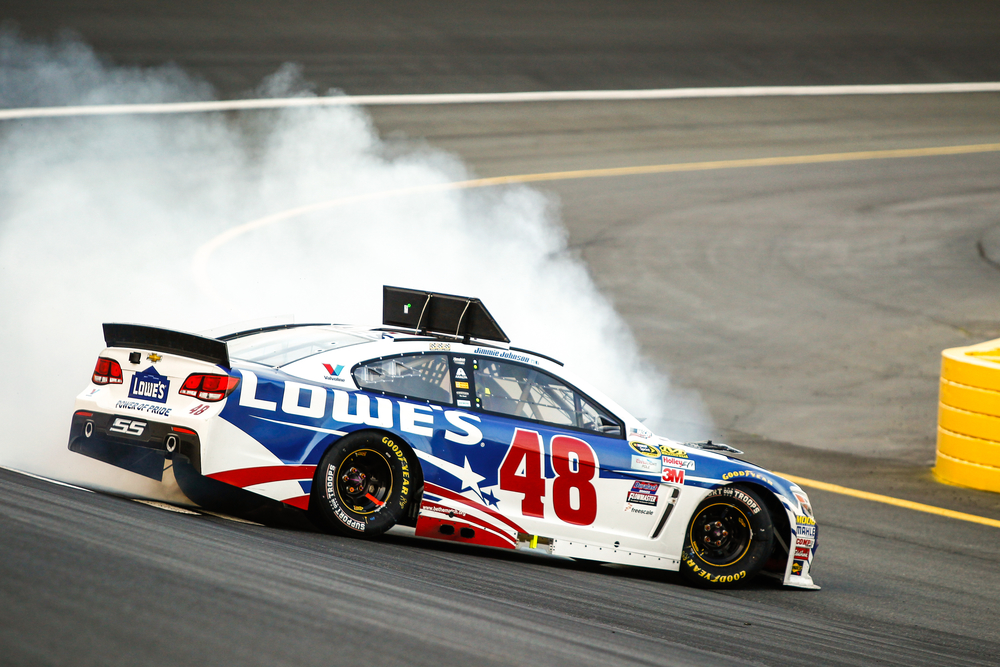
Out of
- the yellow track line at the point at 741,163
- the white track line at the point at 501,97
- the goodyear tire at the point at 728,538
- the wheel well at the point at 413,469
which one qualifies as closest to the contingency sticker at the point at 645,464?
the goodyear tire at the point at 728,538

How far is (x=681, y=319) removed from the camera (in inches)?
635

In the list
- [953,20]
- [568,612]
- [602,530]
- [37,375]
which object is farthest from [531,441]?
[953,20]

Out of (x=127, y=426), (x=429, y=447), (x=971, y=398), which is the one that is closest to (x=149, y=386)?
(x=127, y=426)

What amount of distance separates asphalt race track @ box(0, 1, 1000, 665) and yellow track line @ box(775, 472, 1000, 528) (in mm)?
185

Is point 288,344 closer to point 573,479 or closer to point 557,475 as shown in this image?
point 557,475

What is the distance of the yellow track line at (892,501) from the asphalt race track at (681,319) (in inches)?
7.3

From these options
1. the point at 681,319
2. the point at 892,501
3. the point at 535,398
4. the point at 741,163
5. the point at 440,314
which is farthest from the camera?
the point at 741,163

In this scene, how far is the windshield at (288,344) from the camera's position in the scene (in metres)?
7.27

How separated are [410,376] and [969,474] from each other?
21.3ft

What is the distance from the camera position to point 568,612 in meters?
6.15

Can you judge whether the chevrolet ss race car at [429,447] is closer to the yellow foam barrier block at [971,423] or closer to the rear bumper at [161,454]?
the rear bumper at [161,454]

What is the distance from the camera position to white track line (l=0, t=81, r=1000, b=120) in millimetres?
22828

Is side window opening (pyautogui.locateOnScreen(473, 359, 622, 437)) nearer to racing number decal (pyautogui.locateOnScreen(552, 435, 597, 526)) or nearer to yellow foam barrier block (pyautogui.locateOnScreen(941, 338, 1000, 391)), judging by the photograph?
racing number decal (pyautogui.locateOnScreen(552, 435, 597, 526))

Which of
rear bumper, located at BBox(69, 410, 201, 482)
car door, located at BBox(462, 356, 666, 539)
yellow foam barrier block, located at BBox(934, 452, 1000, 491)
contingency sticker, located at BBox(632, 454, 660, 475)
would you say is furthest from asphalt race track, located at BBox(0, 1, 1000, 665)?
contingency sticker, located at BBox(632, 454, 660, 475)
